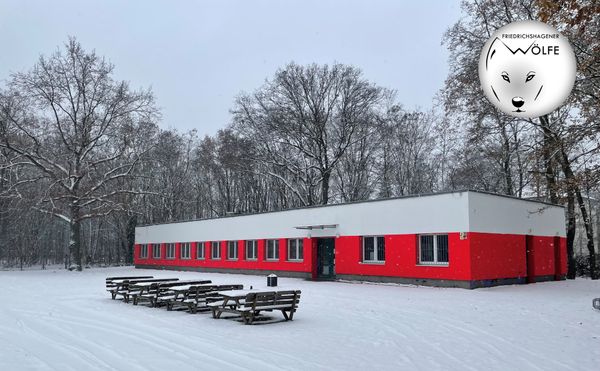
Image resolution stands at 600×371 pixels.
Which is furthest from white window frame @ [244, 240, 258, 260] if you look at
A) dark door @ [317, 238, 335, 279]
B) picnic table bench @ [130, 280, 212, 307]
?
picnic table bench @ [130, 280, 212, 307]

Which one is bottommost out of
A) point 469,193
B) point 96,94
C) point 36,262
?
point 36,262

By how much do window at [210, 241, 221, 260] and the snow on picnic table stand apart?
19.0 meters

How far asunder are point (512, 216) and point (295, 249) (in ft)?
39.1

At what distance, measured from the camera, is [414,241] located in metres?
23.3

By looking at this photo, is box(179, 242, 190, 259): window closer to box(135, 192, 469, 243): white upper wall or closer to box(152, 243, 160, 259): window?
box(135, 192, 469, 243): white upper wall

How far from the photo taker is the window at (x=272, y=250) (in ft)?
102

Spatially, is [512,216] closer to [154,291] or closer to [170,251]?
[154,291]

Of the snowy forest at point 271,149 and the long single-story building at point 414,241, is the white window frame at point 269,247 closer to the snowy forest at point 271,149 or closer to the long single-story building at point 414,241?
the long single-story building at point 414,241

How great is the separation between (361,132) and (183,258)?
1707cm

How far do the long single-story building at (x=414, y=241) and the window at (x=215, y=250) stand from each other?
140 centimetres

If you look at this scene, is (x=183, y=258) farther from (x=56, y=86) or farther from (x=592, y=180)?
(x=592, y=180)

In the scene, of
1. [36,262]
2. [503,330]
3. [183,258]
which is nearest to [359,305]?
[503,330]

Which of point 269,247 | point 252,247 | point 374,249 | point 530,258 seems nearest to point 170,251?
point 252,247

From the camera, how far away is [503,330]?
11180 mm
